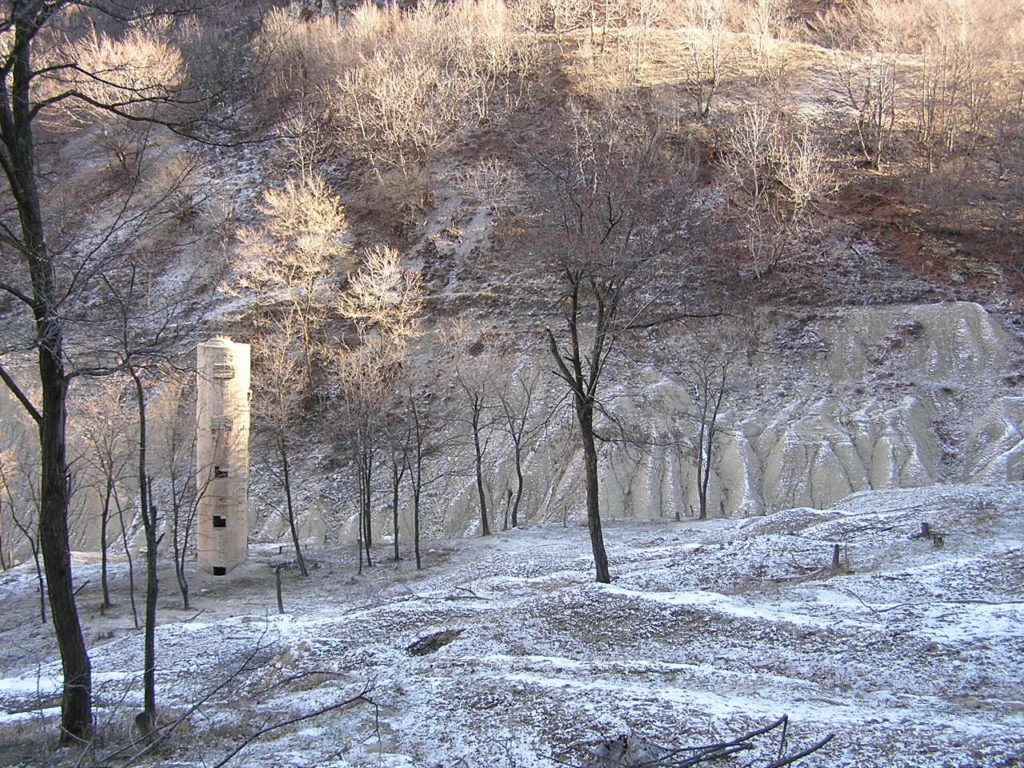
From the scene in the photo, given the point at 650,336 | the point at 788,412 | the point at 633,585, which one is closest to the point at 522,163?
the point at 650,336

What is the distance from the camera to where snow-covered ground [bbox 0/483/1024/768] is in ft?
22.5

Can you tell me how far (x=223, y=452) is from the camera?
1079 inches

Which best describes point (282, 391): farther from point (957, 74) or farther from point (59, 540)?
point (957, 74)

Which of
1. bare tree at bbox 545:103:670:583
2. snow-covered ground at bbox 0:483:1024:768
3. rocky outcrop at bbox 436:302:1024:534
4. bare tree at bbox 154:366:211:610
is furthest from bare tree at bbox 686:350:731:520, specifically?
bare tree at bbox 154:366:211:610

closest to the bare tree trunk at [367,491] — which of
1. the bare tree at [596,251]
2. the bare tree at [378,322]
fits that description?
the bare tree at [378,322]

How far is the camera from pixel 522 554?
23422mm

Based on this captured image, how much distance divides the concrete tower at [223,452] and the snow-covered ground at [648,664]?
9.09 meters

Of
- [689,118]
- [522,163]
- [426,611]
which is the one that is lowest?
[426,611]

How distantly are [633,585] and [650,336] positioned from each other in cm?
2633

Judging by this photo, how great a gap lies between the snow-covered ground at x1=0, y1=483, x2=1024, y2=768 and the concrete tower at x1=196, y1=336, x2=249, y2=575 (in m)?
9.09

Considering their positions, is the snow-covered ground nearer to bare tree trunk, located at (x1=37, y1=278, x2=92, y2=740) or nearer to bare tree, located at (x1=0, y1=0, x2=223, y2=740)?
bare tree trunk, located at (x1=37, y1=278, x2=92, y2=740)

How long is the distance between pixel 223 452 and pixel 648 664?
71.1ft

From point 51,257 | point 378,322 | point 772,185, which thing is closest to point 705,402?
point 378,322

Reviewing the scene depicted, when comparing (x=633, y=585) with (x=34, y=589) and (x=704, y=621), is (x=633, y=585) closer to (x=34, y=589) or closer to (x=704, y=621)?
(x=704, y=621)
